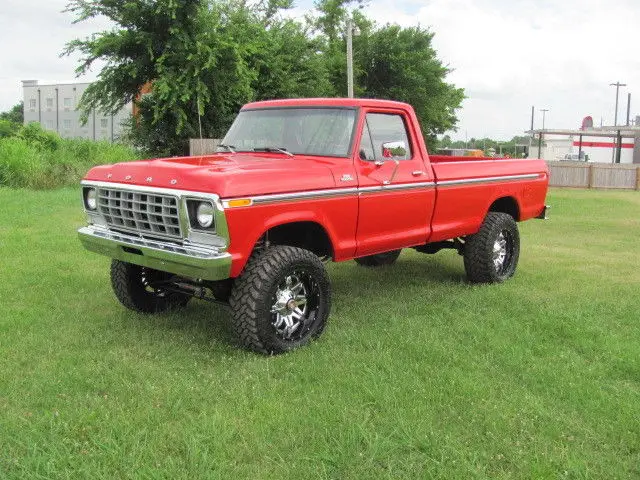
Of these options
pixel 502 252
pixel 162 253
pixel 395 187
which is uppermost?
pixel 395 187

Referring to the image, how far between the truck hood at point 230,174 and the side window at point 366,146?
0.42m

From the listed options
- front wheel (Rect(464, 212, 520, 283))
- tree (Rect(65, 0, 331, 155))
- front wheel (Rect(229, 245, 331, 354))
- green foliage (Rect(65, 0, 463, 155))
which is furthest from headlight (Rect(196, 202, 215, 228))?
tree (Rect(65, 0, 331, 155))

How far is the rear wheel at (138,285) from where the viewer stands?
603 cm

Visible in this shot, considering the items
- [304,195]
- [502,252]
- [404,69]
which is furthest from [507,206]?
[404,69]

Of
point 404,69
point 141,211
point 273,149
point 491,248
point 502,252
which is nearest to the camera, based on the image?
point 141,211

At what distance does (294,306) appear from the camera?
5266 millimetres

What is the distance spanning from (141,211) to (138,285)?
4.04ft

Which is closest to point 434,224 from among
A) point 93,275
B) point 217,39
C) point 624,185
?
point 93,275

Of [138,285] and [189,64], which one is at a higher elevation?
[189,64]

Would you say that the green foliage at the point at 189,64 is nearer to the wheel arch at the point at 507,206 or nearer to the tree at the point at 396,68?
the tree at the point at 396,68

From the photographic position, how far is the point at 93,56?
21031 millimetres

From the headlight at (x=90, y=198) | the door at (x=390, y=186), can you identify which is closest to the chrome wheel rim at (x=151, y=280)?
the headlight at (x=90, y=198)

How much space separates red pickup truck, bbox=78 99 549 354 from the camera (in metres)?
4.80

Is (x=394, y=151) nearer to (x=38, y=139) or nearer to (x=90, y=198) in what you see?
(x=90, y=198)
